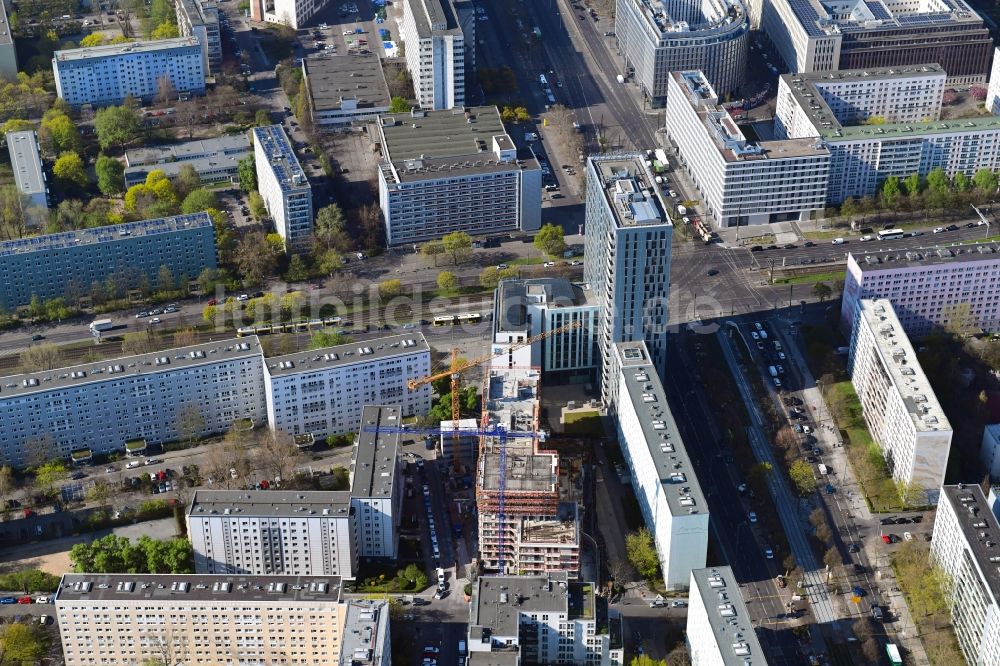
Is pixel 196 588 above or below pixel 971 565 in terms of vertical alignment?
above

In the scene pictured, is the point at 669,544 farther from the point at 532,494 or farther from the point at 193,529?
the point at 193,529

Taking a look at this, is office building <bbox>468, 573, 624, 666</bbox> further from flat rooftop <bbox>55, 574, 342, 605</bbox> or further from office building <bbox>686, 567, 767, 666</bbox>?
flat rooftop <bbox>55, 574, 342, 605</bbox>

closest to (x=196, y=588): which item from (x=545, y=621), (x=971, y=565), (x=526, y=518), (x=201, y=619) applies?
(x=201, y=619)

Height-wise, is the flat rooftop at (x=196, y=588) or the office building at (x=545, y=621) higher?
the flat rooftop at (x=196, y=588)

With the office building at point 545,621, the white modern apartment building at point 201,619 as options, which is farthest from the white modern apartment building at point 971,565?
the white modern apartment building at point 201,619

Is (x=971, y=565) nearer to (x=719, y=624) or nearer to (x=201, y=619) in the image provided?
(x=719, y=624)

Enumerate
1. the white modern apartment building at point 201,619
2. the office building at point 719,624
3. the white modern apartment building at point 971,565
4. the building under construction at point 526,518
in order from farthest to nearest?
the building under construction at point 526,518 → the white modern apartment building at point 971,565 → the white modern apartment building at point 201,619 → the office building at point 719,624

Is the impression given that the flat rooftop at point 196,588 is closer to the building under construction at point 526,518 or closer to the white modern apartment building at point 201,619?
the white modern apartment building at point 201,619
